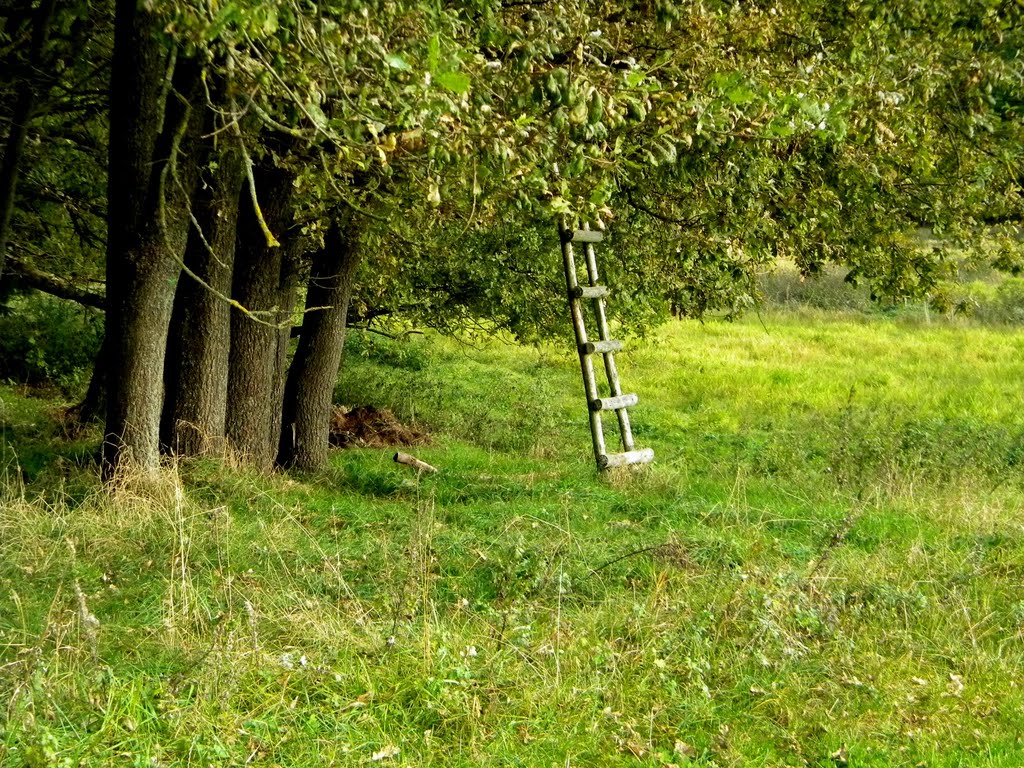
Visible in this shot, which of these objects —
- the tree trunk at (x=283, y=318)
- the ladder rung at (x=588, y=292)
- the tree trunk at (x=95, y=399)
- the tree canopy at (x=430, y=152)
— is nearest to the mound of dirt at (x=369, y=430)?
the tree canopy at (x=430, y=152)

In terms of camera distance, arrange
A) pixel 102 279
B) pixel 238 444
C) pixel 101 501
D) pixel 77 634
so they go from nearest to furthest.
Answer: pixel 77 634
pixel 101 501
pixel 238 444
pixel 102 279

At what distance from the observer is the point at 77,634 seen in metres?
5.18

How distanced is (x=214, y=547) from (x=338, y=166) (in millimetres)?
2986

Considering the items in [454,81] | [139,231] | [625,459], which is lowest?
[625,459]

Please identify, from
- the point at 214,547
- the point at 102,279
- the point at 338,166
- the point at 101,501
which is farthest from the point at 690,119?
the point at 102,279

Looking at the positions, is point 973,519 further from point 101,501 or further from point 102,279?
point 102,279

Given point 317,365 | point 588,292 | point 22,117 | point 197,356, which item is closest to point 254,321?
point 197,356

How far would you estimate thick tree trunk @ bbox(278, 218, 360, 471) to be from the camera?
12367 millimetres

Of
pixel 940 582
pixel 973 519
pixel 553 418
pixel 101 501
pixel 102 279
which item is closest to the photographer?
pixel 940 582

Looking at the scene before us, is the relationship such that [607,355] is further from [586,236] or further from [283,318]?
[283,318]

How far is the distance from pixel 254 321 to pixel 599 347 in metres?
3.68

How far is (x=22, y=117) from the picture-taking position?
948 cm

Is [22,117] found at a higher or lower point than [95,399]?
higher

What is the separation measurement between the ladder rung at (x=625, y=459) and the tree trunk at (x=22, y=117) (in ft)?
20.0
